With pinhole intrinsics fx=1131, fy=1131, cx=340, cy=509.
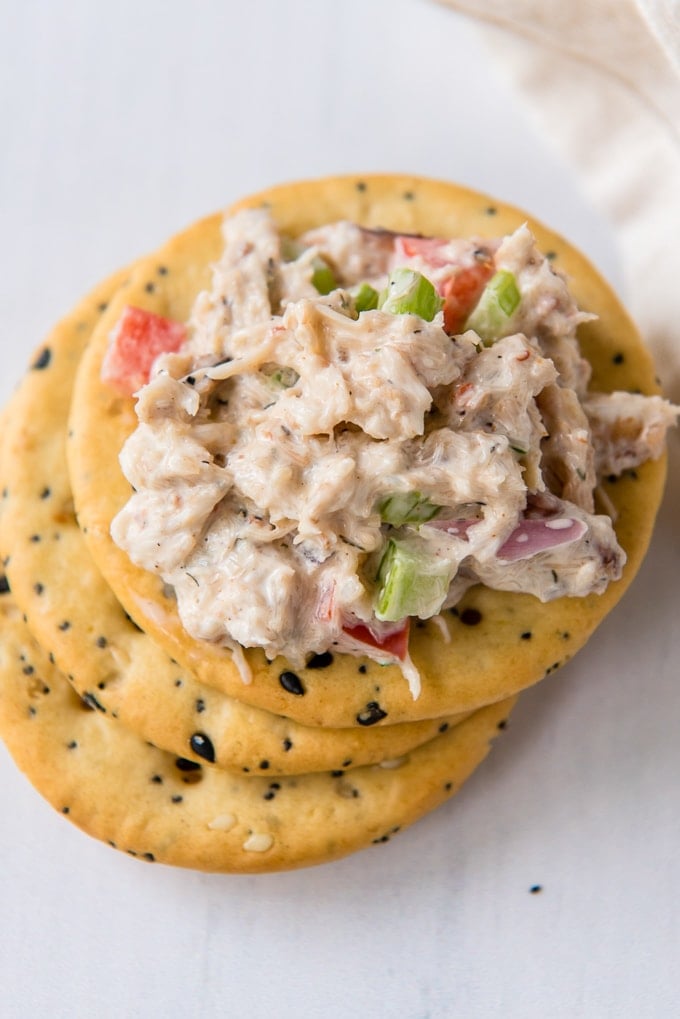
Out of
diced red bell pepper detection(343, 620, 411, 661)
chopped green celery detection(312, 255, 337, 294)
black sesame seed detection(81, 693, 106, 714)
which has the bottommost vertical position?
black sesame seed detection(81, 693, 106, 714)

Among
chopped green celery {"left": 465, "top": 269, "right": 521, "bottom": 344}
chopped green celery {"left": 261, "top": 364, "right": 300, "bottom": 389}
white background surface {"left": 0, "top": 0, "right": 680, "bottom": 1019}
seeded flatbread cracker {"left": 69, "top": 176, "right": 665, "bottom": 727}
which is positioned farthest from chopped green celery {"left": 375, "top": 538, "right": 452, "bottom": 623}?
white background surface {"left": 0, "top": 0, "right": 680, "bottom": 1019}

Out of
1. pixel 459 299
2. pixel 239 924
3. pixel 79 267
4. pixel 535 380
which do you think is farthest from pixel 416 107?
pixel 239 924

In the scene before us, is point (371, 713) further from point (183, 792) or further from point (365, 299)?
point (365, 299)

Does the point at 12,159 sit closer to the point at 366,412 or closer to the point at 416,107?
the point at 416,107

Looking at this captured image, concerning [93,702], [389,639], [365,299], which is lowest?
[93,702]

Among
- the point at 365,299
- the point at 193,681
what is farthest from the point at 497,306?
the point at 193,681

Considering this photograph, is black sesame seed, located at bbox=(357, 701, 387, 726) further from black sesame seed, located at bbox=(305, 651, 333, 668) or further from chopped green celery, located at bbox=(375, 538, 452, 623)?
chopped green celery, located at bbox=(375, 538, 452, 623)

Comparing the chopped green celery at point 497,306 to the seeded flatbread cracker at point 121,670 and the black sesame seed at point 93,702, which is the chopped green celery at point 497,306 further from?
the black sesame seed at point 93,702
